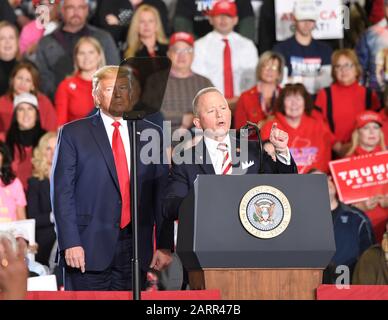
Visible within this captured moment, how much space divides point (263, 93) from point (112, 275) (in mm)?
3673

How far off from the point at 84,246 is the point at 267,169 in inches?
39.9

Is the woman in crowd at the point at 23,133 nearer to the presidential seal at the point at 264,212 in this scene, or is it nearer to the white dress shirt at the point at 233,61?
the white dress shirt at the point at 233,61

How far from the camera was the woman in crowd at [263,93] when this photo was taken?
8.89 meters

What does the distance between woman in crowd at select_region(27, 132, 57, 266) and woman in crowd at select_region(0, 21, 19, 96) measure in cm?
91

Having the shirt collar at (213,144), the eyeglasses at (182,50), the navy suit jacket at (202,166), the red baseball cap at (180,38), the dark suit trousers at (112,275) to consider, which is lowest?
the dark suit trousers at (112,275)

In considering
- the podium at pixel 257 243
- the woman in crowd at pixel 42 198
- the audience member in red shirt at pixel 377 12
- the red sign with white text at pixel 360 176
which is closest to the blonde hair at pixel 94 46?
the woman in crowd at pixel 42 198

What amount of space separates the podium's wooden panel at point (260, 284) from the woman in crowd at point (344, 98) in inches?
186

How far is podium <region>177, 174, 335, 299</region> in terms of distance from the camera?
4.43m

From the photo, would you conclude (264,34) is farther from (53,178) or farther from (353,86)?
(53,178)

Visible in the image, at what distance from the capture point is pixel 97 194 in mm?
5598

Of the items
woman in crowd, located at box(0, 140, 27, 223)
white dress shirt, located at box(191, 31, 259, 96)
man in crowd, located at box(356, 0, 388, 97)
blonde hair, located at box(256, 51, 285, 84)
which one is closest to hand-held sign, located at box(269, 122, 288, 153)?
woman in crowd, located at box(0, 140, 27, 223)
